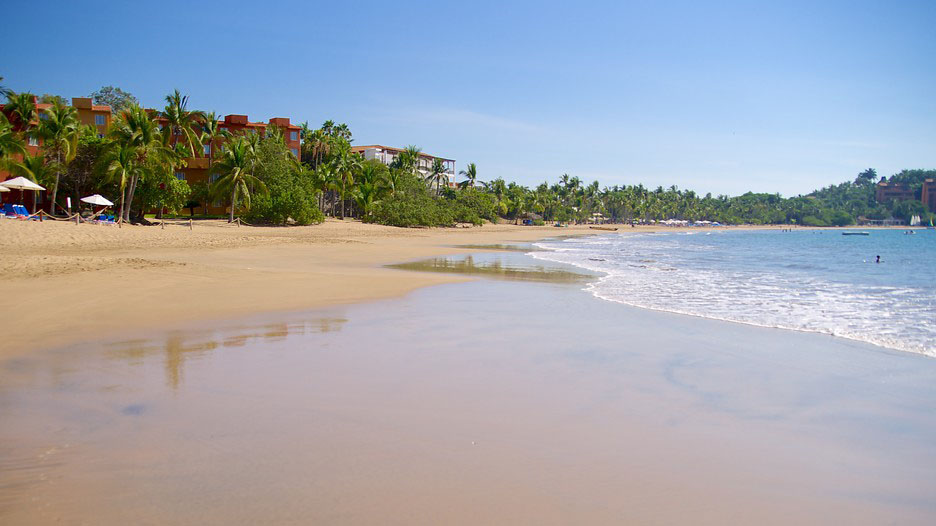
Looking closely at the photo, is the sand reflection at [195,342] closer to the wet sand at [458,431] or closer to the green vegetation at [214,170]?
the wet sand at [458,431]

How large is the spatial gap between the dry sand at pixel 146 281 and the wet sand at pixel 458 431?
1310 mm

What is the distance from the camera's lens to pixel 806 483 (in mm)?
4477

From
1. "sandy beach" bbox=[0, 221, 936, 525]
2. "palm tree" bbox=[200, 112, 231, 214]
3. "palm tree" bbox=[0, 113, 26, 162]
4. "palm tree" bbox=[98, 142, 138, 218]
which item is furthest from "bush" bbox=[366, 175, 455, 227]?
"sandy beach" bbox=[0, 221, 936, 525]

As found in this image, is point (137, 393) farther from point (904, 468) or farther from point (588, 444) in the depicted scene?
point (904, 468)

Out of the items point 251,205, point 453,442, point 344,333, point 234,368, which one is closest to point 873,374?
point 453,442

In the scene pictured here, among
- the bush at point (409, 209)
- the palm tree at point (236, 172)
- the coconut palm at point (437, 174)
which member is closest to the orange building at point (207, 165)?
the palm tree at point (236, 172)

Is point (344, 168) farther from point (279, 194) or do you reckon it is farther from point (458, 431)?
point (458, 431)

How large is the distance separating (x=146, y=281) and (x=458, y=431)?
11511 mm

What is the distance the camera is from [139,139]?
37156 millimetres

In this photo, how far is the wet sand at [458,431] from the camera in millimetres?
3953

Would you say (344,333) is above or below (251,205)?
below

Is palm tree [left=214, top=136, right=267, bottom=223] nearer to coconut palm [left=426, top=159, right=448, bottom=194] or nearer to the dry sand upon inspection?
the dry sand

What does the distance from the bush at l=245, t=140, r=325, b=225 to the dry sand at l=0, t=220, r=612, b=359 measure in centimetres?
1951

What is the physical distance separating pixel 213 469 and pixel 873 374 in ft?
26.1
